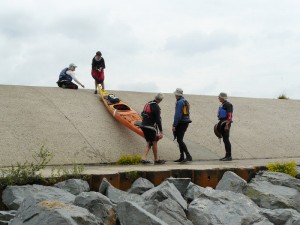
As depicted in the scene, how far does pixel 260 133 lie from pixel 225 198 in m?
8.39

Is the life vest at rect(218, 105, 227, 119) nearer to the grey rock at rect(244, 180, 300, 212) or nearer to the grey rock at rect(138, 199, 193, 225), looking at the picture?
the grey rock at rect(244, 180, 300, 212)

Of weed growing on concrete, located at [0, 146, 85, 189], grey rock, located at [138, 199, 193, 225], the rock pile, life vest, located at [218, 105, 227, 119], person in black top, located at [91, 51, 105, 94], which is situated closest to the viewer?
the rock pile

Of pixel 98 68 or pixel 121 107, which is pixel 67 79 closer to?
pixel 98 68

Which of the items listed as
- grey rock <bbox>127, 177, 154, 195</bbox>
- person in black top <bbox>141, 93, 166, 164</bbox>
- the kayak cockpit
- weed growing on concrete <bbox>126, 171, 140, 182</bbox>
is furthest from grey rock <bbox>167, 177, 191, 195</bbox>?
the kayak cockpit

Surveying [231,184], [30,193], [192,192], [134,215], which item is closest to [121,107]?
[231,184]

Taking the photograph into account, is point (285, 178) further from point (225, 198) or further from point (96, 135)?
point (96, 135)

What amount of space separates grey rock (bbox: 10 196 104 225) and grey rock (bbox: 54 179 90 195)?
63.2 inches

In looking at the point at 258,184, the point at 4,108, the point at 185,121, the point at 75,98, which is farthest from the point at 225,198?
the point at 75,98

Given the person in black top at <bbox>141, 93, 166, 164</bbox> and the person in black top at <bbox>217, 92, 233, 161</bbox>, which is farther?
the person in black top at <bbox>217, 92, 233, 161</bbox>

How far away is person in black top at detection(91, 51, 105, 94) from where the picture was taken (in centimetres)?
1534

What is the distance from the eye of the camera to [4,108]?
1282 centimetres

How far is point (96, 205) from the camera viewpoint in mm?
→ 6250

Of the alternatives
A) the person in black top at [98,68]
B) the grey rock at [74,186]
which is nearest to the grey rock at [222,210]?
the grey rock at [74,186]

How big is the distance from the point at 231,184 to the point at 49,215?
3900 millimetres
